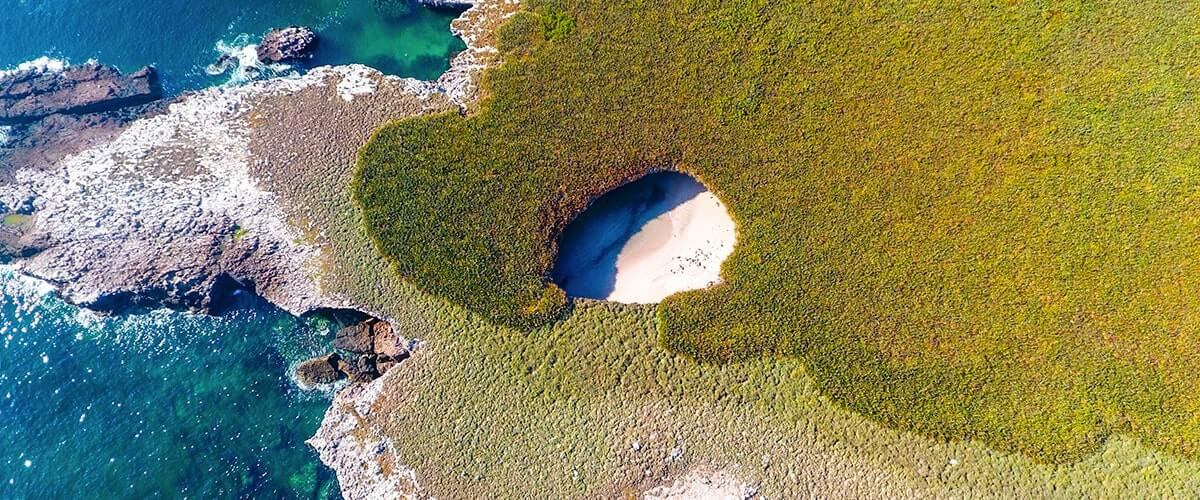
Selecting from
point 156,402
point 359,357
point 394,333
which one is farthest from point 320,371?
point 156,402

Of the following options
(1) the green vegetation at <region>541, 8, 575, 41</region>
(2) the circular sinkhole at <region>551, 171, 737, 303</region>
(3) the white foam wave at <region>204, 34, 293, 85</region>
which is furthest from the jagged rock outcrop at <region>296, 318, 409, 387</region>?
(1) the green vegetation at <region>541, 8, 575, 41</region>

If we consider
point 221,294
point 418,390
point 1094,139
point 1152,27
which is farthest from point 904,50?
point 221,294

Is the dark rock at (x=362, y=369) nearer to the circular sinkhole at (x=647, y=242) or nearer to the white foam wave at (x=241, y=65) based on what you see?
the circular sinkhole at (x=647, y=242)

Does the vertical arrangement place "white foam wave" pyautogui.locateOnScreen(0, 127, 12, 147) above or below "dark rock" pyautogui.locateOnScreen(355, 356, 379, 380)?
above

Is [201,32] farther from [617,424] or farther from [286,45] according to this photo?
[617,424]

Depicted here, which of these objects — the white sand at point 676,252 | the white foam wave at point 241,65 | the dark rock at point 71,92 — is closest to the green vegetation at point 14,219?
the dark rock at point 71,92

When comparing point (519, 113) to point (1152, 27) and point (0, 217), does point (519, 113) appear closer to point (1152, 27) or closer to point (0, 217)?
point (0, 217)

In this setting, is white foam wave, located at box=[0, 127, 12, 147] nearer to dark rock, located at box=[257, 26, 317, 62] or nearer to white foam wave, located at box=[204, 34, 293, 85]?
white foam wave, located at box=[204, 34, 293, 85]
